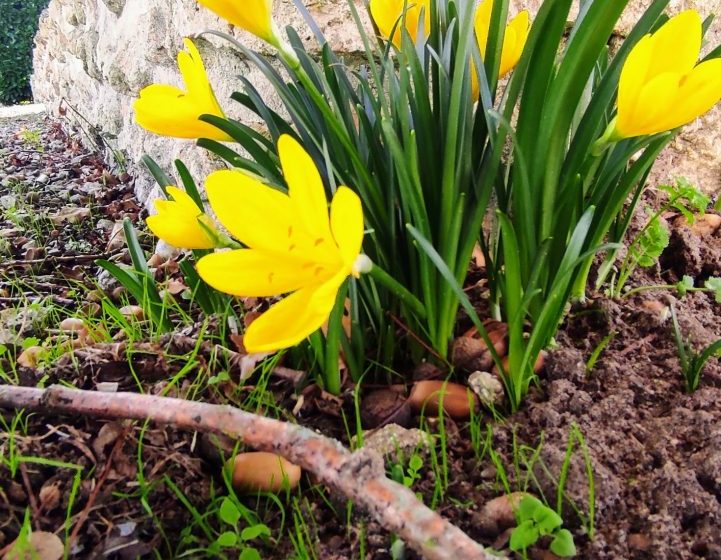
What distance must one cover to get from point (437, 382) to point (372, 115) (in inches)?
18.3

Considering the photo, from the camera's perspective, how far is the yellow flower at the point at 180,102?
2.96 feet

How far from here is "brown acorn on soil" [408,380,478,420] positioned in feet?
3.02

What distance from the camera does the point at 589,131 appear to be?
2.82ft

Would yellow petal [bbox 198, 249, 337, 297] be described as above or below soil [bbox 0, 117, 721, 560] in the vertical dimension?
above

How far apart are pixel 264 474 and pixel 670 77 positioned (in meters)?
0.72

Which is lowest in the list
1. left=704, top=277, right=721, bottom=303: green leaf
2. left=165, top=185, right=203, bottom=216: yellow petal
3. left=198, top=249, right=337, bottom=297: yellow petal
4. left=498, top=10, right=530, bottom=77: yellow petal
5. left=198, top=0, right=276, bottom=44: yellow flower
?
left=704, top=277, right=721, bottom=303: green leaf

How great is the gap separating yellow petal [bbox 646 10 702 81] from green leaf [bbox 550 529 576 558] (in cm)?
57

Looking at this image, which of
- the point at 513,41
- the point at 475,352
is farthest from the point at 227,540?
the point at 513,41

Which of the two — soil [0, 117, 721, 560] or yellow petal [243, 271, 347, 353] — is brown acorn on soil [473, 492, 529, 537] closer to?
soil [0, 117, 721, 560]

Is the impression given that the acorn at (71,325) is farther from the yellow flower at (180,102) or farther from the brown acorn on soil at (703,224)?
the brown acorn on soil at (703,224)

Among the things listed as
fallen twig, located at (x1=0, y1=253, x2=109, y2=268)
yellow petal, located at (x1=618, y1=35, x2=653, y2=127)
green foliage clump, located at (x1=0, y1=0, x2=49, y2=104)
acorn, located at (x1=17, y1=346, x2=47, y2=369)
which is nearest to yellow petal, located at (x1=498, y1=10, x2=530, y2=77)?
yellow petal, located at (x1=618, y1=35, x2=653, y2=127)

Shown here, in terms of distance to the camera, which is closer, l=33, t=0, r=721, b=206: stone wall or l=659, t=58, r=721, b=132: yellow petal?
l=659, t=58, r=721, b=132: yellow petal

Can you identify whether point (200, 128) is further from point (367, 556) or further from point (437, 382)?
point (367, 556)

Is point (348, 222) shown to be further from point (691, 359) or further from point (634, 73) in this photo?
point (691, 359)
